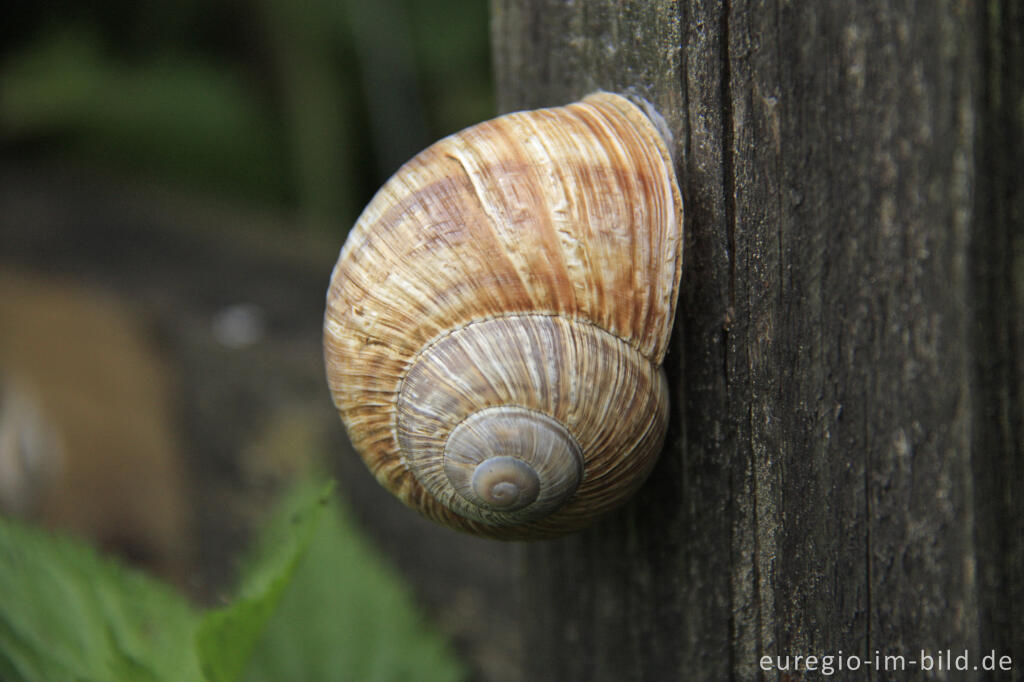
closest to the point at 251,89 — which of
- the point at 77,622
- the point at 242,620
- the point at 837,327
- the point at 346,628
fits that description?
the point at 346,628

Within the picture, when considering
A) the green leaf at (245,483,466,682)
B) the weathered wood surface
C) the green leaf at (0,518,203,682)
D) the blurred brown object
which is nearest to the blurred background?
the blurred brown object

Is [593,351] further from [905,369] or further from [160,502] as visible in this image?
[160,502]

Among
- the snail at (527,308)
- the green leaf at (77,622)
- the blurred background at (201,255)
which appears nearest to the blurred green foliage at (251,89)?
the blurred background at (201,255)

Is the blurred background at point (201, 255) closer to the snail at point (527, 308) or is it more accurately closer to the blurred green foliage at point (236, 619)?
the blurred green foliage at point (236, 619)

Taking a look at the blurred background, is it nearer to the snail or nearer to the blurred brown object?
the blurred brown object

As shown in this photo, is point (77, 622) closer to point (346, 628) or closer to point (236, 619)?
point (236, 619)

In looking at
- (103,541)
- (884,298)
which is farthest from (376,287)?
(103,541)

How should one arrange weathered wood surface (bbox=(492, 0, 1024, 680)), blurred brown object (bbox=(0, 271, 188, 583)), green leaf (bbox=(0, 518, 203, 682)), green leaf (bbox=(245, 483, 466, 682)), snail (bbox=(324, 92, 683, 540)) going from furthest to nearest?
blurred brown object (bbox=(0, 271, 188, 583)) < green leaf (bbox=(245, 483, 466, 682)) < green leaf (bbox=(0, 518, 203, 682)) < snail (bbox=(324, 92, 683, 540)) < weathered wood surface (bbox=(492, 0, 1024, 680))
